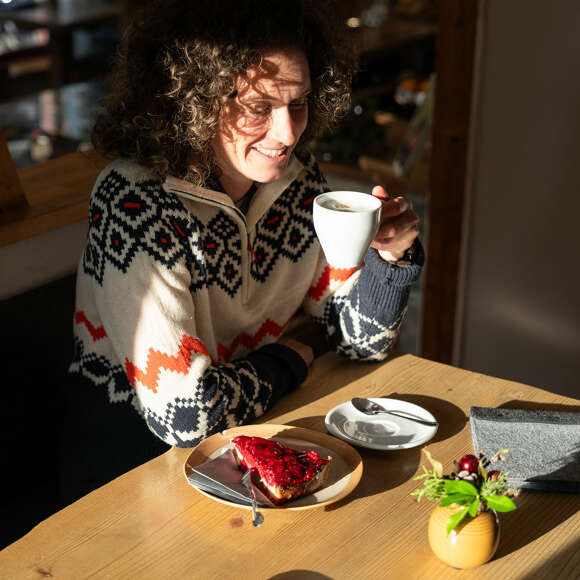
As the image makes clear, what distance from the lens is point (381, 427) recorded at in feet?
4.10

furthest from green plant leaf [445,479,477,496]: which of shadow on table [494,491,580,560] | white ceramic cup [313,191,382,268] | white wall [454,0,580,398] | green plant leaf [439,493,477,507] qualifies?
white wall [454,0,580,398]

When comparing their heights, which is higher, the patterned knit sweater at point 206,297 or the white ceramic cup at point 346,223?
the white ceramic cup at point 346,223

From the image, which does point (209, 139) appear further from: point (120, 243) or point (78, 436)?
point (78, 436)

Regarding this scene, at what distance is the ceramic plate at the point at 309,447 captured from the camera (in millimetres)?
1081

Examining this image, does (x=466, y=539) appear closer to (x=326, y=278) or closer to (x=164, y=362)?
(x=164, y=362)

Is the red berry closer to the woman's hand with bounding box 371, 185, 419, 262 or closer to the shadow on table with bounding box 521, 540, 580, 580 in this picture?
the shadow on table with bounding box 521, 540, 580, 580

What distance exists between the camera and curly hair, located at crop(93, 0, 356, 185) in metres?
1.33

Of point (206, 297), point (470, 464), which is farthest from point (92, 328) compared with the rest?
point (470, 464)

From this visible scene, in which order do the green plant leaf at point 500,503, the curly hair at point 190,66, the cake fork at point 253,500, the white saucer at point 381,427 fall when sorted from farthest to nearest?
the curly hair at point 190,66
the white saucer at point 381,427
the cake fork at point 253,500
the green plant leaf at point 500,503

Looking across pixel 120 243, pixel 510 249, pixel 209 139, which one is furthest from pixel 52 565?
pixel 510 249

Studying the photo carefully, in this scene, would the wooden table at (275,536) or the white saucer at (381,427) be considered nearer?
the wooden table at (275,536)

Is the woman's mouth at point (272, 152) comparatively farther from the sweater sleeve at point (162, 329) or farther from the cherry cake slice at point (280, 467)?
the cherry cake slice at point (280, 467)

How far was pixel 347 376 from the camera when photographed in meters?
1.44

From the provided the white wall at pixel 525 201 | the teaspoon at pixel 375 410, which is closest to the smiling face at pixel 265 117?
the teaspoon at pixel 375 410
